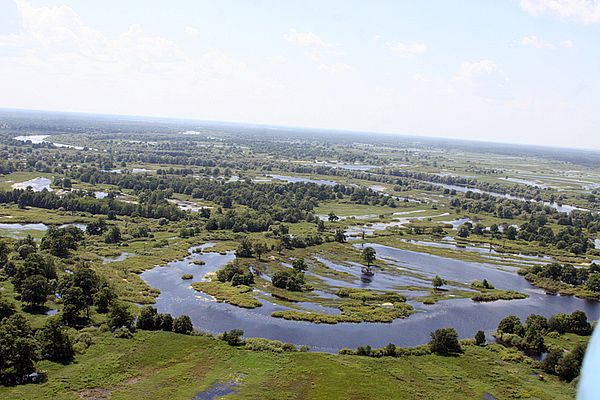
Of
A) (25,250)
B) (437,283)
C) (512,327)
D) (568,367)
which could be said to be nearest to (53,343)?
(25,250)

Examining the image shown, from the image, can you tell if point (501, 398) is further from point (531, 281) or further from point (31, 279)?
point (31, 279)

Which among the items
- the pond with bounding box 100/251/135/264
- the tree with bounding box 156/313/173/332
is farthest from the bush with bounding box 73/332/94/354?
the pond with bounding box 100/251/135/264

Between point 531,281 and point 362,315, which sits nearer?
point 362,315

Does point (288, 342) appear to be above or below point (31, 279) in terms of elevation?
below

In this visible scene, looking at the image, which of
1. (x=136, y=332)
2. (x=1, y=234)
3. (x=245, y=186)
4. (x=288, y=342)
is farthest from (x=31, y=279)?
(x=245, y=186)

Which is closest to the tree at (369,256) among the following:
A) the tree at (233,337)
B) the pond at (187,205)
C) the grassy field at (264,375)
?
the grassy field at (264,375)

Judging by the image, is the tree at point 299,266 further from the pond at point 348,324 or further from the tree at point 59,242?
the tree at point 59,242

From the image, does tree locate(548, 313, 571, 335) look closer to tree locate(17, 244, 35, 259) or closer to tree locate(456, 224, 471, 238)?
tree locate(456, 224, 471, 238)
